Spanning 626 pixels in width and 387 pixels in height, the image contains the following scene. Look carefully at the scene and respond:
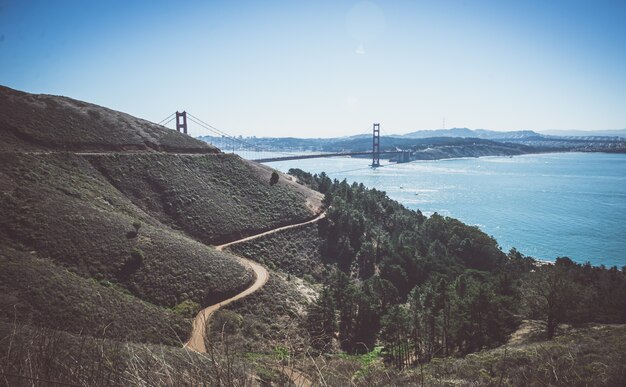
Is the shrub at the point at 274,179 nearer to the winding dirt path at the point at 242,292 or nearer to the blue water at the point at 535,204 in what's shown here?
the winding dirt path at the point at 242,292

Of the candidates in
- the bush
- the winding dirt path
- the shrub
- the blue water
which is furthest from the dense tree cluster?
the blue water

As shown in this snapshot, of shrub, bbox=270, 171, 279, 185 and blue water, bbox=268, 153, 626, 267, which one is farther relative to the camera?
blue water, bbox=268, 153, 626, 267

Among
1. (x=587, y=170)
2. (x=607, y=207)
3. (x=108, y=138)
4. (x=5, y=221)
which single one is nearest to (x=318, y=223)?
(x=108, y=138)

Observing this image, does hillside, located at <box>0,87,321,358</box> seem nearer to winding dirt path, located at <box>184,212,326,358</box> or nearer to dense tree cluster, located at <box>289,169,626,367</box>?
winding dirt path, located at <box>184,212,326,358</box>

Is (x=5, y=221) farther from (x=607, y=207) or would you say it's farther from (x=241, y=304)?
(x=607, y=207)

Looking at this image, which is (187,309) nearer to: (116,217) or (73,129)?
(116,217)
